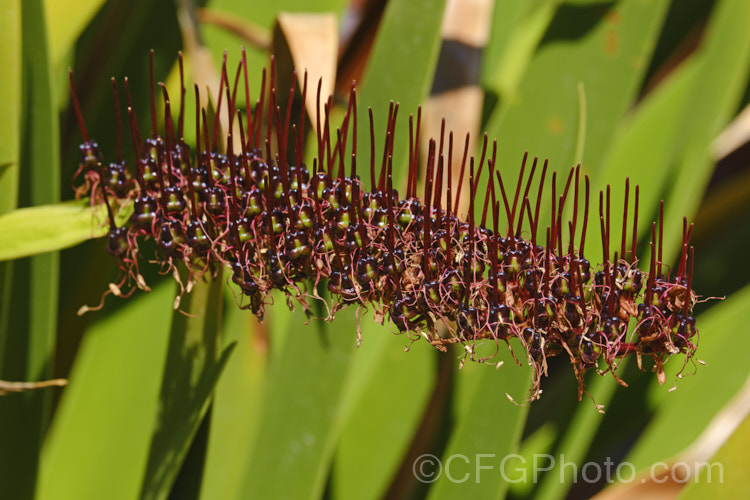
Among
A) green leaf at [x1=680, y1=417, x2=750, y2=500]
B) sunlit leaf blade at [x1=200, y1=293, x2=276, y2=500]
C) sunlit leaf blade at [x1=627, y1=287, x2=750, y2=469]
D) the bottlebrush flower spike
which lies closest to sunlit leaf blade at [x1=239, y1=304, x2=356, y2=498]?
sunlit leaf blade at [x1=200, y1=293, x2=276, y2=500]

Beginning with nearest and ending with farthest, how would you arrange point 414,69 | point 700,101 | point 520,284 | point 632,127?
1. point 520,284
2. point 414,69
3. point 700,101
4. point 632,127

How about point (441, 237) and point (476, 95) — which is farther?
point (476, 95)

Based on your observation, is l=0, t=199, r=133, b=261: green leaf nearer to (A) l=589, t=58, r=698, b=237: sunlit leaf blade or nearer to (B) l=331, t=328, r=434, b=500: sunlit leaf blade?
(B) l=331, t=328, r=434, b=500: sunlit leaf blade

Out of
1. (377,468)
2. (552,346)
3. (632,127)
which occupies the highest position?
(632,127)

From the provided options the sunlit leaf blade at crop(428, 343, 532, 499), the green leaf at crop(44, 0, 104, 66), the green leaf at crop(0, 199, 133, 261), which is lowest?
the sunlit leaf blade at crop(428, 343, 532, 499)

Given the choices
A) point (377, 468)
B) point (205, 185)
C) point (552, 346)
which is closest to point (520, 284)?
point (552, 346)

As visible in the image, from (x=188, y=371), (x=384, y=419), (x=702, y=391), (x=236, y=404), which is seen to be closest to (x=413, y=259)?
(x=188, y=371)

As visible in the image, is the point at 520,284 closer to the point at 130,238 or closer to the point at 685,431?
the point at 130,238

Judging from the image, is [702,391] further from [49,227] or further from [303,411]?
[49,227]

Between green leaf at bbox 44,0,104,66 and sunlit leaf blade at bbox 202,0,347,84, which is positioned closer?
green leaf at bbox 44,0,104,66
